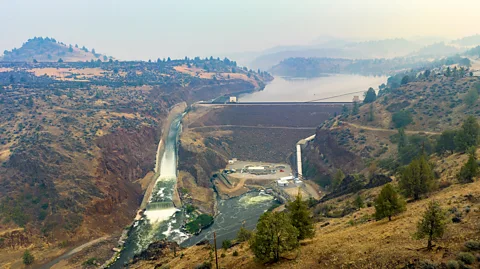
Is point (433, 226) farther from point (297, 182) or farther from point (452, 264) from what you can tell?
point (297, 182)

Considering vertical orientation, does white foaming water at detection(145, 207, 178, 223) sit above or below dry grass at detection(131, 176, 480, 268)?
below

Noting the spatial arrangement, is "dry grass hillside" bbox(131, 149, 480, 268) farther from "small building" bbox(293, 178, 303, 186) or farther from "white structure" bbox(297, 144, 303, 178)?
"white structure" bbox(297, 144, 303, 178)

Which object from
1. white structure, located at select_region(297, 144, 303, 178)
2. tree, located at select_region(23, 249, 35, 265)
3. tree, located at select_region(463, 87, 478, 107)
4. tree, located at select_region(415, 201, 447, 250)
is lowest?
tree, located at select_region(23, 249, 35, 265)

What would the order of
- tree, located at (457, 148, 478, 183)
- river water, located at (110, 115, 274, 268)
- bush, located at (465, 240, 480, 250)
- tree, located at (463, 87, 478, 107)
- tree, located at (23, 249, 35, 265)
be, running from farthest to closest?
tree, located at (463, 87, 478, 107)
river water, located at (110, 115, 274, 268)
tree, located at (23, 249, 35, 265)
tree, located at (457, 148, 478, 183)
bush, located at (465, 240, 480, 250)

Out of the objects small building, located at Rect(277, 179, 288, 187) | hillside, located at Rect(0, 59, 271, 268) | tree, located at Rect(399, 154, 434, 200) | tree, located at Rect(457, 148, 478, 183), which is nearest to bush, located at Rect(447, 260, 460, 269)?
tree, located at Rect(399, 154, 434, 200)

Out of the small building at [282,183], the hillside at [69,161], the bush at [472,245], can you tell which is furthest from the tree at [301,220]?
the small building at [282,183]

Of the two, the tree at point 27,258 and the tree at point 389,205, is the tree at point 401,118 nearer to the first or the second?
the tree at point 389,205
